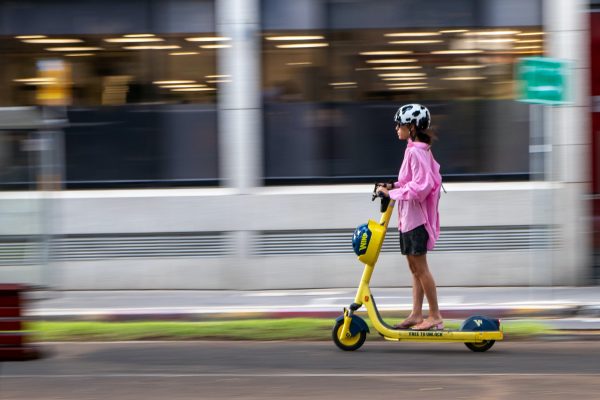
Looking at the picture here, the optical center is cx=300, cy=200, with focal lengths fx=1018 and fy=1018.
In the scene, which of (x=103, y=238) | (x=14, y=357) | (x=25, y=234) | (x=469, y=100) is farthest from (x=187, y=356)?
(x=469, y=100)

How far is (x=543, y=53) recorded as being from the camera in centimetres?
1234

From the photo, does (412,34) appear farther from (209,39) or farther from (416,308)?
(416,308)

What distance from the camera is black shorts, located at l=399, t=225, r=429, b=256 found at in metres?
8.02

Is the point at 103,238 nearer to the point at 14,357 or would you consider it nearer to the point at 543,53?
the point at 543,53

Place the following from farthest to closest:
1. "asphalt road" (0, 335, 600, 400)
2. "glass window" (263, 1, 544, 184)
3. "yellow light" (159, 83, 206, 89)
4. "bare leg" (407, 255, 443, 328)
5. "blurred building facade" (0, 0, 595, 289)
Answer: "yellow light" (159, 83, 206, 89)
"glass window" (263, 1, 544, 184)
"blurred building facade" (0, 0, 595, 289)
"bare leg" (407, 255, 443, 328)
"asphalt road" (0, 335, 600, 400)

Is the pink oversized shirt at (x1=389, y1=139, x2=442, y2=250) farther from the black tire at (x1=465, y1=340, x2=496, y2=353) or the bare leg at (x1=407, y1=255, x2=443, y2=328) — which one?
the black tire at (x1=465, y1=340, x2=496, y2=353)

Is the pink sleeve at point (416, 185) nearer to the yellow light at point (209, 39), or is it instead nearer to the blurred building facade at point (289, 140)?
the blurred building facade at point (289, 140)

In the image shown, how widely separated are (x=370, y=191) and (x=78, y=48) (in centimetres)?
409

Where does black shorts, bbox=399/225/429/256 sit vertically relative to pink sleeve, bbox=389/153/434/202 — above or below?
below

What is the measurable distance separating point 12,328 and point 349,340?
3254 mm

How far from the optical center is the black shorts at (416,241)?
8023mm

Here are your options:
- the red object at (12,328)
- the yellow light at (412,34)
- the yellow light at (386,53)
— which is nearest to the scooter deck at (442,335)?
the red object at (12,328)

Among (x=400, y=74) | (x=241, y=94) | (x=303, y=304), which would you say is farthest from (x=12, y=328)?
(x=400, y=74)

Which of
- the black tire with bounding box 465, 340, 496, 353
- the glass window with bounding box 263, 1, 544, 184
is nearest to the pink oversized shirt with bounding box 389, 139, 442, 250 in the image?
the black tire with bounding box 465, 340, 496, 353
